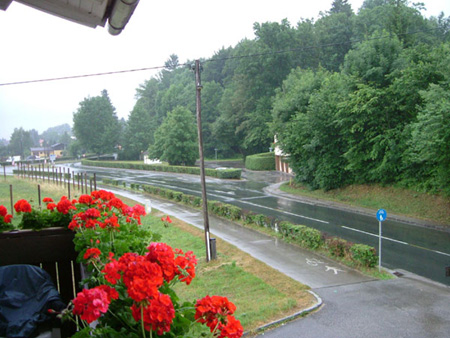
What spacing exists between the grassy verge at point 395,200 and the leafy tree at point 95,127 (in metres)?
64.0

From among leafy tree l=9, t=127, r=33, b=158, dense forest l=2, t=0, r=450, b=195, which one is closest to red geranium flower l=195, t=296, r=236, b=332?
dense forest l=2, t=0, r=450, b=195

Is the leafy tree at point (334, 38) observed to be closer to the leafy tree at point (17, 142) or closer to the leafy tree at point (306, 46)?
the leafy tree at point (306, 46)

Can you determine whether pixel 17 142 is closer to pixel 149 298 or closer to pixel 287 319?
pixel 287 319

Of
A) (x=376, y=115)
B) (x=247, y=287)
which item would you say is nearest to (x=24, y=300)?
(x=247, y=287)

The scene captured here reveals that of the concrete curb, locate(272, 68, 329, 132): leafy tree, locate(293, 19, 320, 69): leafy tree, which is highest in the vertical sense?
locate(293, 19, 320, 69): leafy tree

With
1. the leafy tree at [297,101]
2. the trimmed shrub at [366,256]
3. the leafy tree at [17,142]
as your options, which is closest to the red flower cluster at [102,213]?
the trimmed shrub at [366,256]

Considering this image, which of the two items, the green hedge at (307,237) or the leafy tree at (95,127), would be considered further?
the leafy tree at (95,127)

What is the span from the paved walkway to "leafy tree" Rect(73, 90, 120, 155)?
76.3m

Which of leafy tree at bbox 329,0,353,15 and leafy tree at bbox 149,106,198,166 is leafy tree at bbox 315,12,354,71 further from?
leafy tree at bbox 149,106,198,166

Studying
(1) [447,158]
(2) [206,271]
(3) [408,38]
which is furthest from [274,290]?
(3) [408,38]

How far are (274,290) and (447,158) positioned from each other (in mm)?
13560

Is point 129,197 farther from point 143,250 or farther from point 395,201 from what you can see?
point 143,250

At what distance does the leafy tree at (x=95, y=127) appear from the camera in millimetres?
87000

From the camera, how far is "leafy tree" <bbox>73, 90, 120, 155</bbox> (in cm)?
8700
